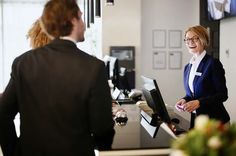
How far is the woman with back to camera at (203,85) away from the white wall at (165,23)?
8.59 feet

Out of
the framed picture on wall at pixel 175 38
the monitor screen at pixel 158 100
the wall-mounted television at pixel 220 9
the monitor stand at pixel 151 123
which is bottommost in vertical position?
the monitor stand at pixel 151 123

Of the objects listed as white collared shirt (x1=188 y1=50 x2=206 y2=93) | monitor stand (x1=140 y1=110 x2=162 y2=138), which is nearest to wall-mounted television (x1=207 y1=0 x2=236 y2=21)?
white collared shirt (x1=188 y1=50 x2=206 y2=93)

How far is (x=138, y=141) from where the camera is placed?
205cm

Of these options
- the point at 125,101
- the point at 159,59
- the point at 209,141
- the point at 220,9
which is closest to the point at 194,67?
the point at 125,101

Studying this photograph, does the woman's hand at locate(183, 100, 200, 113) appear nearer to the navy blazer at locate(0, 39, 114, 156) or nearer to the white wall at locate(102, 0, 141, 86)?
the navy blazer at locate(0, 39, 114, 156)

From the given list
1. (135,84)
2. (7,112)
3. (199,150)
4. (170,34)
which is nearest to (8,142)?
(7,112)

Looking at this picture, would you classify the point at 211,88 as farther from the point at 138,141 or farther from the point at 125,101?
the point at 138,141

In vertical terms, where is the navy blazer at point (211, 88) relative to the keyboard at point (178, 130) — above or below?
above

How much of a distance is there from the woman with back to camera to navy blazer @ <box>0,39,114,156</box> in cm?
132

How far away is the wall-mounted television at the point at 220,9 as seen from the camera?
4.17 metres

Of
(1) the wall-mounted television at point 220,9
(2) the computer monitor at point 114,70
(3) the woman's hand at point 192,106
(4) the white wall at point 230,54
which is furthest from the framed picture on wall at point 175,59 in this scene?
(3) the woman's hand at point 192,106

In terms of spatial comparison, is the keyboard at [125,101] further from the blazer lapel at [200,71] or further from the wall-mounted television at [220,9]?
the wall-mounted television at [220,9]

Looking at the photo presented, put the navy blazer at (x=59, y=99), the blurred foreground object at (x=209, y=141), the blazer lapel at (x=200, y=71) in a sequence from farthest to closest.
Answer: the blazer lapel at (x=200, y=71)
the navy blazer at (x=59, y=99)
the blurred foreground object at (x=209, y=141)

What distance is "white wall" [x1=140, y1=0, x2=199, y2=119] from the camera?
5.74m
